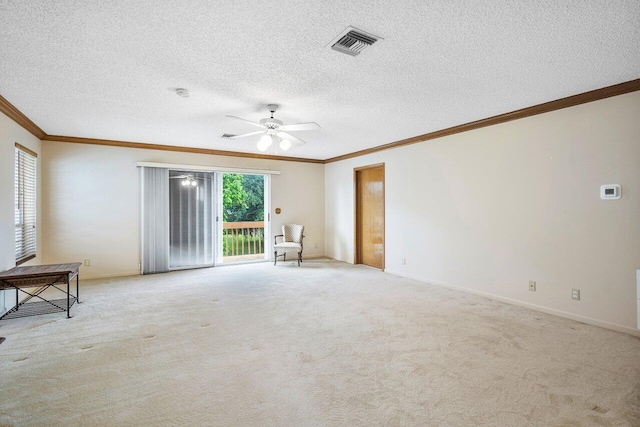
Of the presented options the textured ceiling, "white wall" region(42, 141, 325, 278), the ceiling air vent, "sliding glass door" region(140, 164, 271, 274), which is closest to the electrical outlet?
the textured ceiling

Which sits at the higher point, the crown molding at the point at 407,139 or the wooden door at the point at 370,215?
the crown molding at the point at 407,139

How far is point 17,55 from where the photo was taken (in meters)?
2.43

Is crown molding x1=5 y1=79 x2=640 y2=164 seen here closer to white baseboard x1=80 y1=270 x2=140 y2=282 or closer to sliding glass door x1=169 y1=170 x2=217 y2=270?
sliding glass door x1=169 y1=170 x2=217 y2=270

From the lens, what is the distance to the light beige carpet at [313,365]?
189cm

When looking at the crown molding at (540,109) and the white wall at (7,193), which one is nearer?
the crown molding at (540,109)

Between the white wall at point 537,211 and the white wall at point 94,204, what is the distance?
15.5 feet

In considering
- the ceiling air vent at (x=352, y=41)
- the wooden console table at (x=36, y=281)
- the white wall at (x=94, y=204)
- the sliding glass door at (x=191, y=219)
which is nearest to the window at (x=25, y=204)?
the white wall at (x=94, y=204)

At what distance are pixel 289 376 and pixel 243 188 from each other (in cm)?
728

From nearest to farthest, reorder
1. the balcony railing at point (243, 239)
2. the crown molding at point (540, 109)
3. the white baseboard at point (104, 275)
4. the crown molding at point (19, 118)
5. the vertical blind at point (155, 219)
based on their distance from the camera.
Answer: the crown molding at point (540, 109)
the crown molding at point (19, 118)
the white baseboard at point (104, 275)
the vertical blind at point (155, 219)
the balcony railing at point (243, 239)

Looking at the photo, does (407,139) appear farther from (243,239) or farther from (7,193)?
(7,193)

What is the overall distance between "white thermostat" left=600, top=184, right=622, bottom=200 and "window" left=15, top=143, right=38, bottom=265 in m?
6.95

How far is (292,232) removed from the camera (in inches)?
277

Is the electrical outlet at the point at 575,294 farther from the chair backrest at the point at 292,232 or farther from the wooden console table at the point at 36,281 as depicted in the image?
the wooden console table at the point at 36,281

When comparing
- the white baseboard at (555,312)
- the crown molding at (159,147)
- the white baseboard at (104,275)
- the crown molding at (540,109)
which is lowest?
the white baseboard at (555,312)
